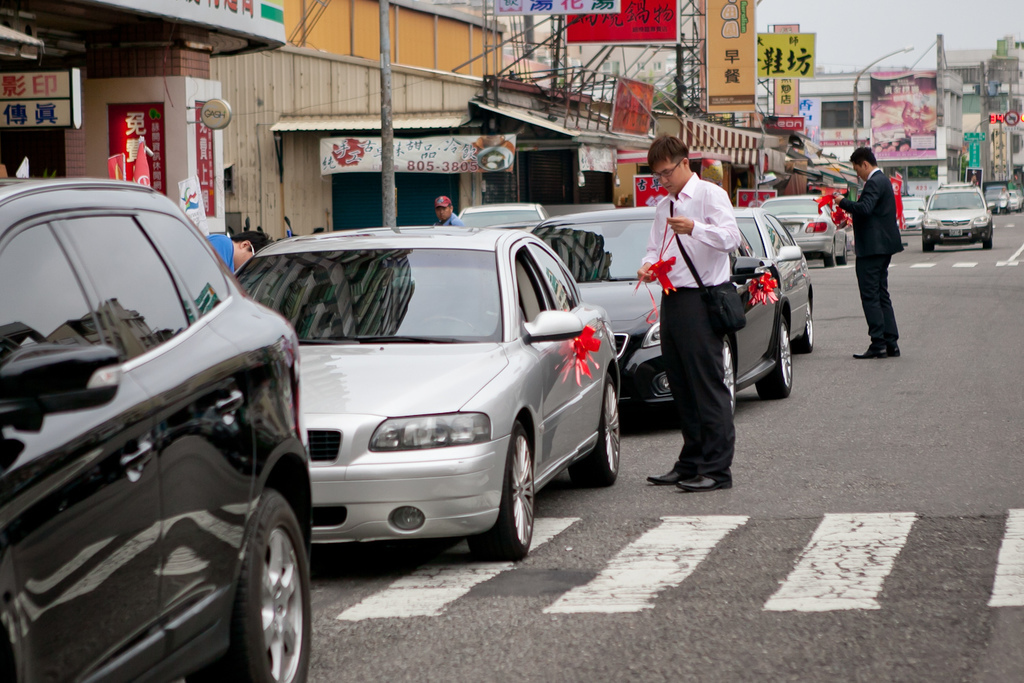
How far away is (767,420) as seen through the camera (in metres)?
10.7

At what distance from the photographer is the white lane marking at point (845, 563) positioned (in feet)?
17.7

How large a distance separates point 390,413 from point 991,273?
84.7ft

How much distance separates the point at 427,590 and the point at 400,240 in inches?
88.5

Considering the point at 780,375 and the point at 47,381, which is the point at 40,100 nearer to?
the point at 780,375

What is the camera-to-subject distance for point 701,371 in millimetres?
7844

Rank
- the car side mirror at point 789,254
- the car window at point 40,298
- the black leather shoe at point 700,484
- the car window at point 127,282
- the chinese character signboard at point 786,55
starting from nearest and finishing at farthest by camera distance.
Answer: the car window at point 40,298 → the car window at point 127,282 → the black leather shoe at point 700,484 → the car side mirror at point 789,254 → the chinese character signboard at point 786,55

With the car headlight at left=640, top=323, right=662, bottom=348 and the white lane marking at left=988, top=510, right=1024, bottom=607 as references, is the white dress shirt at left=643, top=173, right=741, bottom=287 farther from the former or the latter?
the white lane marking at left=988, top=510, right=1024, bottom=607

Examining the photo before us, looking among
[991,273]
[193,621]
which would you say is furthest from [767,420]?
[991,273]

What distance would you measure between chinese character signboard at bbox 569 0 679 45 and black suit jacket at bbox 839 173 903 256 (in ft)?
64.0

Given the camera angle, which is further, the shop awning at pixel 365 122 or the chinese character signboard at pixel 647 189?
the shop awning at pixel 365 122

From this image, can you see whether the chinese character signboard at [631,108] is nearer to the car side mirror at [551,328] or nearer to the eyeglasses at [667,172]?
the eyeglasses at [667,172]

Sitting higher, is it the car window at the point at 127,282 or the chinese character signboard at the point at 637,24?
the chinese character signboard at the point at 637,24

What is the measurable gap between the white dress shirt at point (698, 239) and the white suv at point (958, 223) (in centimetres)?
3521

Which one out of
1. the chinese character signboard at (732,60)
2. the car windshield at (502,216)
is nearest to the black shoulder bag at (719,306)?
the car windshield at (502,216)
